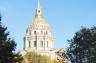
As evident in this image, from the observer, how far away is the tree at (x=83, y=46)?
198ft

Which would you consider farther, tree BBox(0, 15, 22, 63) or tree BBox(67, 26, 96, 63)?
tree BBox(67, 26, 96, 63)

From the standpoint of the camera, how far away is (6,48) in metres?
56.7

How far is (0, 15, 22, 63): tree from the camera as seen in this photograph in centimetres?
5594

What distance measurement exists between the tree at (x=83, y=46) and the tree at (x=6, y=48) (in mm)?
6383

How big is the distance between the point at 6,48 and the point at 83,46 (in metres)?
8.55

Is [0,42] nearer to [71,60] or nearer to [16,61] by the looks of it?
[16,61]

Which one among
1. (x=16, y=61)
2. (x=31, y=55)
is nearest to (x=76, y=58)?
(x=16, y=61)

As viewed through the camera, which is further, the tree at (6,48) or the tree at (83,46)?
the tree at (83,46)

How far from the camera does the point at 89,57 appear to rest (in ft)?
198

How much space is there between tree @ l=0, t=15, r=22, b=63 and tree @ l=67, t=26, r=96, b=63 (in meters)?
6.38

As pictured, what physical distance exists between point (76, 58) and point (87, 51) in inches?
72.1

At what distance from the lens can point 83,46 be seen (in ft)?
201

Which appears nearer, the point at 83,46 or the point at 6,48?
the point at 6,48

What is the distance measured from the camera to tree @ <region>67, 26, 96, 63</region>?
60.4 metres
